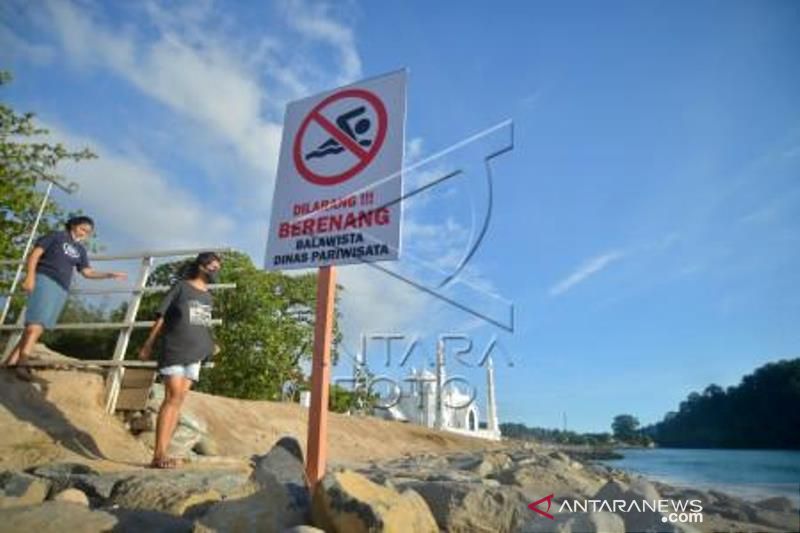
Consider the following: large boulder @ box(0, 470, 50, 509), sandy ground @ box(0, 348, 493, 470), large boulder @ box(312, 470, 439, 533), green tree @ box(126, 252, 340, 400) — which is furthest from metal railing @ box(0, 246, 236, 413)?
green tree @ box(126, 252, 340, 400)

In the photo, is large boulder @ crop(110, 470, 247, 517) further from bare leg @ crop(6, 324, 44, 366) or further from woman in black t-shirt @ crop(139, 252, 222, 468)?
bare leg @ crop(6, 324, 44, 366)

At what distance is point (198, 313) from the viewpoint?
18.7ft

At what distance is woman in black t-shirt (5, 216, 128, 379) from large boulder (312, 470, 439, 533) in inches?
194

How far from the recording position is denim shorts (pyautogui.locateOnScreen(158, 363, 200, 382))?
17.8 feet

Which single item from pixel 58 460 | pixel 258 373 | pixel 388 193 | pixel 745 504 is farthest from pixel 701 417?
pixel 258 373

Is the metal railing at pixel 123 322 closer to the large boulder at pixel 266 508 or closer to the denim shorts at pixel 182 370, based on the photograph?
the denim shorts at pixel 182 370

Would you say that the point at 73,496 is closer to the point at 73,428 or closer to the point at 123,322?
the point at 73,428

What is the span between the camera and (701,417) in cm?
471

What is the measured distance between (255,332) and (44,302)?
13230mm

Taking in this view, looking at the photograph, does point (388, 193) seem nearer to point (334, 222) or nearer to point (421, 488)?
point (334, 222)

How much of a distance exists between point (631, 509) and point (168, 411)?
417 centimetres

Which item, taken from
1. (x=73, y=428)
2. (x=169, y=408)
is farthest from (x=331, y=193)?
(x=73, y=428)

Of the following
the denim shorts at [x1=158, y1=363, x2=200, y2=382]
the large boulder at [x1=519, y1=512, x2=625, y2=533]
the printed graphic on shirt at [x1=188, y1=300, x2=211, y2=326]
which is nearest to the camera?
the large boulder at [x1=519, y1=512, x2=625, y2=533]

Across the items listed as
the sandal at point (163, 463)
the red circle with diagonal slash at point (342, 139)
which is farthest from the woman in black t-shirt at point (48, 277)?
the red circle with diagonal slash at point (342, 139)
